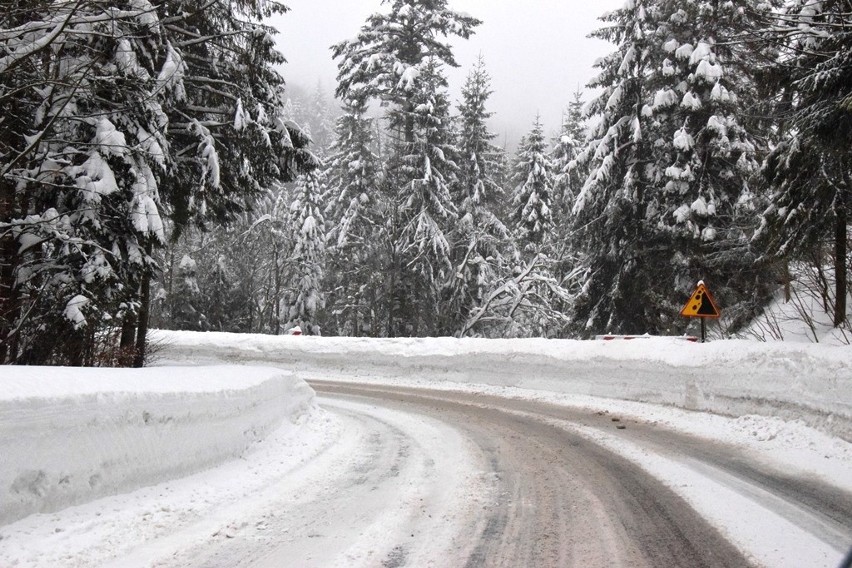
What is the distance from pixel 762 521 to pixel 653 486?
110 centimetres

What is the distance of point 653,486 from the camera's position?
5.66 meters

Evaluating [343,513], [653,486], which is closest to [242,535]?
[343,513]

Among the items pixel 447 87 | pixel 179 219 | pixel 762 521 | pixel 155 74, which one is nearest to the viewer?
pixel 762 521

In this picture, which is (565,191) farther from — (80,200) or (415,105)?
(80,200)

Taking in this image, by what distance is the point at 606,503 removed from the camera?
509 centimetres

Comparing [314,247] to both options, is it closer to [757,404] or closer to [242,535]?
[757,404]

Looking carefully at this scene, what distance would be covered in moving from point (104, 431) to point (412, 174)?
20.8 metres

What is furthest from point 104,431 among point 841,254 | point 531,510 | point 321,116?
point 321,116

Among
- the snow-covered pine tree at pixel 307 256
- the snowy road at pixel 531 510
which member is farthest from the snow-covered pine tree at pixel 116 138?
the snow-covered pine tree at pixel 307 256

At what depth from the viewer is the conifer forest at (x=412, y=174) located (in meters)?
7.80

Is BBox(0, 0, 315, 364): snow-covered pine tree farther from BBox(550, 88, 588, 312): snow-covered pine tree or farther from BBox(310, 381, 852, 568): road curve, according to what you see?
BBox(550, 88, 588, 312): snow-covered pine tree

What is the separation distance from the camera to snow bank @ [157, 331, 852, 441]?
25.4ft

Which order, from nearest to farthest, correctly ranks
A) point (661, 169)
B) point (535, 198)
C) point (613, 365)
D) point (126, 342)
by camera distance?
point (126, 342) → point (613, 365) → point (661, 169) → point (535, 198)

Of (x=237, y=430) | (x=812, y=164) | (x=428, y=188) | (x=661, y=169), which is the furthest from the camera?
(x=428, y=188)
